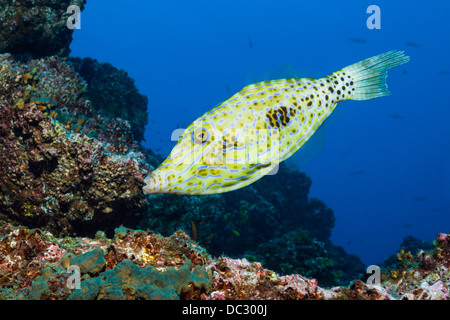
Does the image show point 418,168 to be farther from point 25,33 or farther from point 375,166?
point 25,33

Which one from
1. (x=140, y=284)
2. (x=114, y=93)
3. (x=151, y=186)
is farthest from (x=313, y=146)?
(x=114, y=93)

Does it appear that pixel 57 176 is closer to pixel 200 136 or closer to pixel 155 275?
pixel 155 275

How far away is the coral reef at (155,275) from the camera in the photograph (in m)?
2.14

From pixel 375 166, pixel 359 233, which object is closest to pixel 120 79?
pixel 359 233

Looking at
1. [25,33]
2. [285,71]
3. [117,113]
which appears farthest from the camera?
[117,113]

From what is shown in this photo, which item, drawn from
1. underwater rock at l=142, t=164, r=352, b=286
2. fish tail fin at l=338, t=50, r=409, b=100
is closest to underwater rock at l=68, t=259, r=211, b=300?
fish tail fin at l=338, t=50, r=409, b=100

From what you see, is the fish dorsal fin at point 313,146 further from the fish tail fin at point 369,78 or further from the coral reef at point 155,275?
the coral reef at point 155,275

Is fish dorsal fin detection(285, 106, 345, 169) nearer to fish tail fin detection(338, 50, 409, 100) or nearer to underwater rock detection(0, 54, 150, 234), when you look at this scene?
fish tail fin detection(338, 50, 409, 100)

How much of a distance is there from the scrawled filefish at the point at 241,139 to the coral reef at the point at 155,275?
2.86ft

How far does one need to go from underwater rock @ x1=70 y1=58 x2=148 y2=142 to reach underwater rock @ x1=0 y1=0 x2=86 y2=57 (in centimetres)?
215

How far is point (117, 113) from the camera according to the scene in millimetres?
11453

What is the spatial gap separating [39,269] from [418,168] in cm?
14659

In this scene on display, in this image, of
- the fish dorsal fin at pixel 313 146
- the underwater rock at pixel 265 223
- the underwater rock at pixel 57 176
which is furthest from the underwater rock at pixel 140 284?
the underwater rock at pixel 265 223

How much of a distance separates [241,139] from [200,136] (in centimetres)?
30
